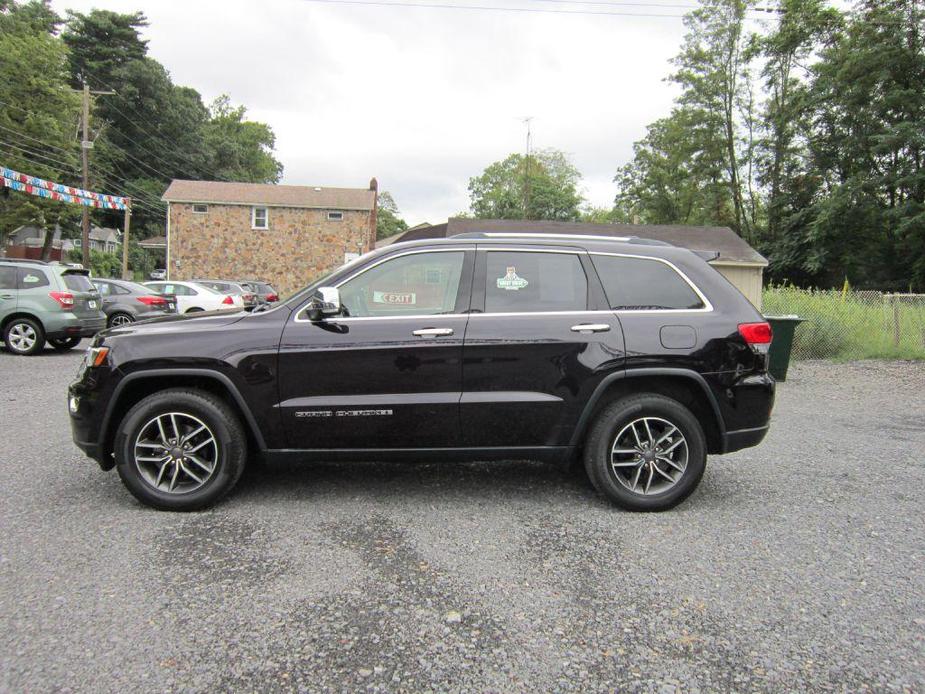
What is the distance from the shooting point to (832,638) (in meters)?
2.72

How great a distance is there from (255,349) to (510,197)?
72.7m

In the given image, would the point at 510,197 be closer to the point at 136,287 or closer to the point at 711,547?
the point at 136,287

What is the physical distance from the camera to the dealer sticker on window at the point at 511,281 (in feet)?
13.8

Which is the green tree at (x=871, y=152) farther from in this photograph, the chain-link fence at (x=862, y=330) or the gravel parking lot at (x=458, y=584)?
the gravel parking lot at (x=458, y=584)

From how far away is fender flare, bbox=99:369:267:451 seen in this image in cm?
399

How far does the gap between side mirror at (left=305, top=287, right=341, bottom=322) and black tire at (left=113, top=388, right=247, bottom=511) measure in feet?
2.67

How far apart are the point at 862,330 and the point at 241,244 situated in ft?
113

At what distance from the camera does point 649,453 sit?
13.6 ft

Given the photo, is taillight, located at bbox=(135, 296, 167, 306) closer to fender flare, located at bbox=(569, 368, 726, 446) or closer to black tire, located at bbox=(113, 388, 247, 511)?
black tire, located at bbox=(113, 388, 247, 511)

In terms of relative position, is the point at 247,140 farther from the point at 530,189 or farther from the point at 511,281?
the point at 511,281

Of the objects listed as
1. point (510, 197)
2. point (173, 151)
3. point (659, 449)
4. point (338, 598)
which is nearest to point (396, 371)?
point (338, 598)

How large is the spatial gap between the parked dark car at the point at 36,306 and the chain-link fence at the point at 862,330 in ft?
45.0

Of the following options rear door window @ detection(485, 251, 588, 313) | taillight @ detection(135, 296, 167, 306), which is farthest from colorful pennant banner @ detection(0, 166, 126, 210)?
rear door window @ detection(485, 251, 588, 313)

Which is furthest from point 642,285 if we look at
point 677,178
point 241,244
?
point 677,178
